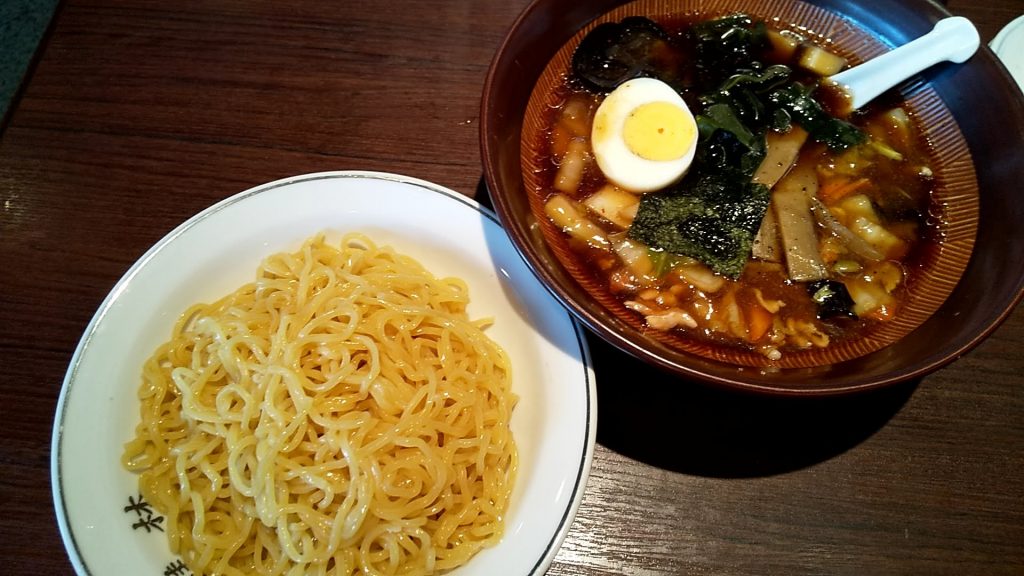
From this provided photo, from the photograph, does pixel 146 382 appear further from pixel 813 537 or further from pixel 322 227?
pixel 813 537

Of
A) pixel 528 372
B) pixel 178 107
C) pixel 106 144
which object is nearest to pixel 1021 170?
pixel 528 372

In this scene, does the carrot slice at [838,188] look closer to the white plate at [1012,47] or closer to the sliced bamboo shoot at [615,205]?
the sliced bamboo shoot at [615,205]

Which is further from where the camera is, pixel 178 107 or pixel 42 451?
Result: pixel 178 107

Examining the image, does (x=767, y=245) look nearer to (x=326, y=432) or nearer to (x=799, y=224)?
(x=799, y=224)

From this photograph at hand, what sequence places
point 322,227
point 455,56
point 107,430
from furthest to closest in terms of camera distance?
point 455,56 → point 322,227 → point 107,430

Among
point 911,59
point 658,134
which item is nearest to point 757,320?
point 658,134

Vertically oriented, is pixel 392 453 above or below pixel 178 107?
below

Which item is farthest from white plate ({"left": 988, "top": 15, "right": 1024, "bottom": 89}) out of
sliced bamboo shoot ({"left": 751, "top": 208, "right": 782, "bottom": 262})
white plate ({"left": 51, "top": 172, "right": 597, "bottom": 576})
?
white plate ({"left": 51, "top": 172, "right": 597, "bottom": 576})
